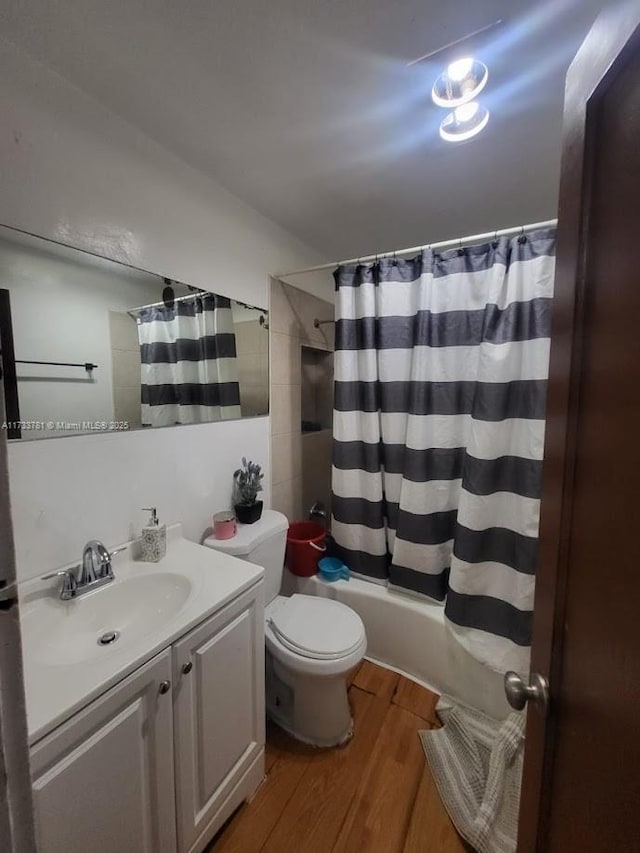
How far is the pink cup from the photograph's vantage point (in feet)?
4.59

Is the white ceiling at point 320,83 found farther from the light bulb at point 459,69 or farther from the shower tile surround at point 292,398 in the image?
the shower tile surround at point 292,398

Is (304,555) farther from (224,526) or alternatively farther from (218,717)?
(218,717)

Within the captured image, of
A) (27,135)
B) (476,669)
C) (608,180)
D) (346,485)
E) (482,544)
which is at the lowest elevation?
(476,669)

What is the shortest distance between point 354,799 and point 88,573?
1.18 meters

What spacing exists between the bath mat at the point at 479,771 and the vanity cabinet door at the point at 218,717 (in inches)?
26.0

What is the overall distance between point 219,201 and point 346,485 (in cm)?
149

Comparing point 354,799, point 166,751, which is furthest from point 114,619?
point 354,799

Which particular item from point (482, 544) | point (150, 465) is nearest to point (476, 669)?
point (482, 544)

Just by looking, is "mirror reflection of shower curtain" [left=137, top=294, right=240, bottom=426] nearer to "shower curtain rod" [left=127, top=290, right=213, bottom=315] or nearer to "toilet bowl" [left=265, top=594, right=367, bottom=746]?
"shower curtain rod" [left=127, top=290, right=213, bottom=315]

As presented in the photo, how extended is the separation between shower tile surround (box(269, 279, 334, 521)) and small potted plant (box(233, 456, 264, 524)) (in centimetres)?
24

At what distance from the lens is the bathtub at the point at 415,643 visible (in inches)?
55.5

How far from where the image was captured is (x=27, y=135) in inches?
36.4

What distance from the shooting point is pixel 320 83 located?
102cm

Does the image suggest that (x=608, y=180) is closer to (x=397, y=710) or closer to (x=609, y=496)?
(x=609, y=496)
